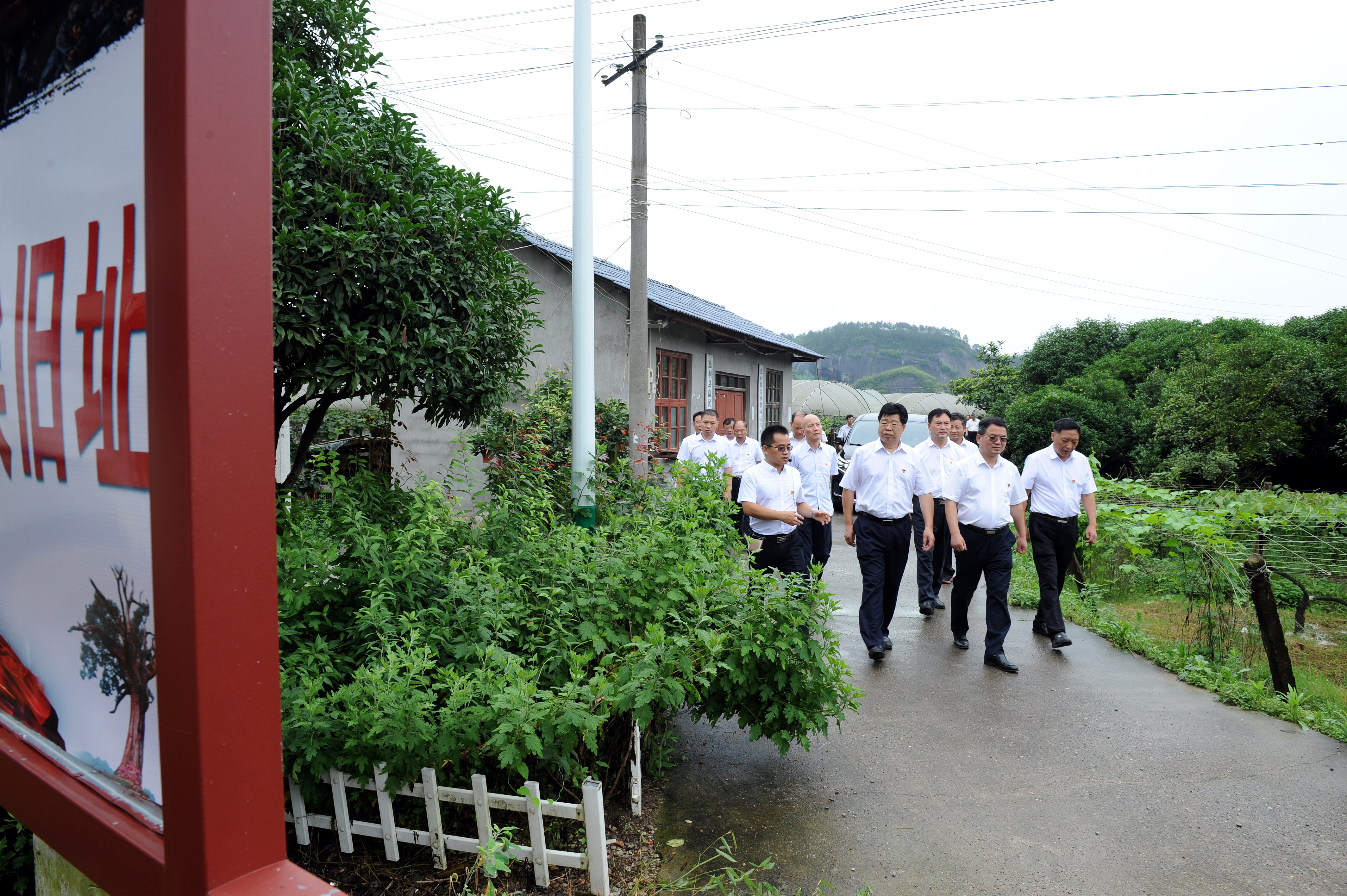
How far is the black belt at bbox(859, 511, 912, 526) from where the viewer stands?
5949 millimetres

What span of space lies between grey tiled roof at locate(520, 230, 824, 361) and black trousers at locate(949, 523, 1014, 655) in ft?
15.1

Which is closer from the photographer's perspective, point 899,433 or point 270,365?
point 270,365

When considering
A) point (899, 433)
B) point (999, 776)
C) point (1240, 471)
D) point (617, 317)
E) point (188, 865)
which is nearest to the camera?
point (188, 865)

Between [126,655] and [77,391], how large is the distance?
0.52m

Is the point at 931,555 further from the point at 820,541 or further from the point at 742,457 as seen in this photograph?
the point at 742,457

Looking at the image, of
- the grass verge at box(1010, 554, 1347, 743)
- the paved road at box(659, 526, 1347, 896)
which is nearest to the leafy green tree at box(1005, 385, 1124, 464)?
the grass verge at box(1010, 554, 1347, 743)

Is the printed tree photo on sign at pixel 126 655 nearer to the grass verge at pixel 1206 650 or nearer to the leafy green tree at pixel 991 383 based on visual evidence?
the grass verge at pixel 1206 650

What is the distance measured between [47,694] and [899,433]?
574 centimetres

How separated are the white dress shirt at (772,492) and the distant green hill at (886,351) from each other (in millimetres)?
71821

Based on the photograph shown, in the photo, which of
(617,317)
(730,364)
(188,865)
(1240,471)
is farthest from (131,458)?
(1240,471)

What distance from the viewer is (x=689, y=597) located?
3.56m

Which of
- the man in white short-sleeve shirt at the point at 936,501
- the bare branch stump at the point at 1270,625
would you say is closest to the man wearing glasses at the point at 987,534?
the man in white short-sleeve shirt at the point at 936,501

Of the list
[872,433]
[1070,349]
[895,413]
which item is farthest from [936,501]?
[1070,349]

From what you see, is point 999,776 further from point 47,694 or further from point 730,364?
point 730,364
